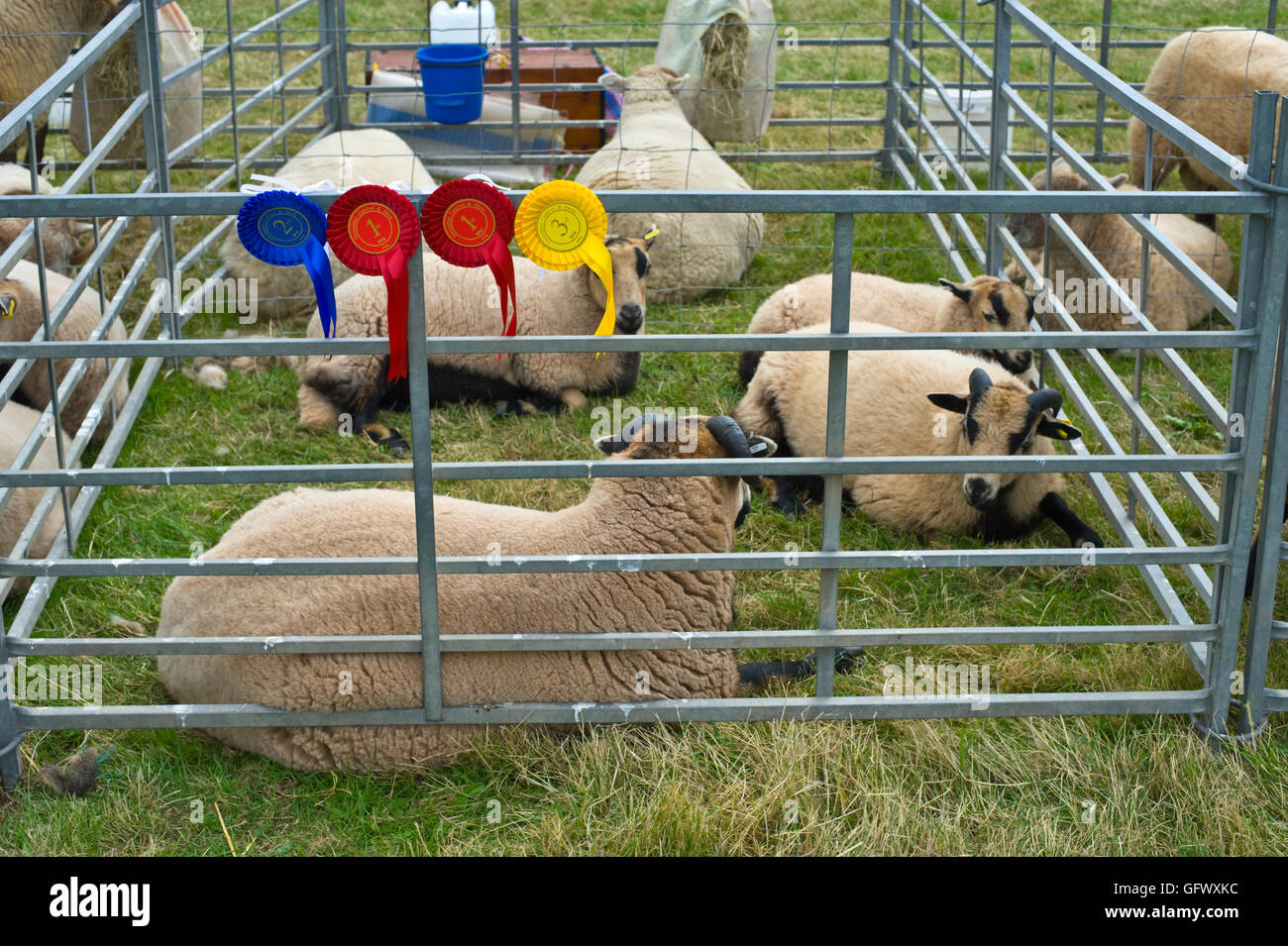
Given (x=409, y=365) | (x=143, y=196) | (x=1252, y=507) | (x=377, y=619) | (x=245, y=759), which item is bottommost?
(x=245, y=759)

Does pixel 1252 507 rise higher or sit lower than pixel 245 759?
higher

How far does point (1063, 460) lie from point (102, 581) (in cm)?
359

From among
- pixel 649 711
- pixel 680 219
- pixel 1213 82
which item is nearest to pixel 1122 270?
pixel 1213 82

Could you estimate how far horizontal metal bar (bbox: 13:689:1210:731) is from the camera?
379cm

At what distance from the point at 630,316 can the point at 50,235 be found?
3141 millimetres

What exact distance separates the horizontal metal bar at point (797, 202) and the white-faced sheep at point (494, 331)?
3.22 metres

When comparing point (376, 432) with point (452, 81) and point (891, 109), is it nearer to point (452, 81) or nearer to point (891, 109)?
point (452, 81)

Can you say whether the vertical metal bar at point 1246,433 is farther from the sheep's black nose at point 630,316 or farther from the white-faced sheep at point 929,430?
the sheep's black nose at point 630,316

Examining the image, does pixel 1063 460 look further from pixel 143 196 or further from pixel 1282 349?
pixel 143 196

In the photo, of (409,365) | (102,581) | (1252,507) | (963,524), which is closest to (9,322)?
(102,581)

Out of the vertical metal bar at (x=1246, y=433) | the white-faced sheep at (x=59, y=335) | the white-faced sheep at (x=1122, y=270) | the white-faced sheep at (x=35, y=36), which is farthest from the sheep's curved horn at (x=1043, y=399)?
the white-faced sheep at (x=35, y=36)

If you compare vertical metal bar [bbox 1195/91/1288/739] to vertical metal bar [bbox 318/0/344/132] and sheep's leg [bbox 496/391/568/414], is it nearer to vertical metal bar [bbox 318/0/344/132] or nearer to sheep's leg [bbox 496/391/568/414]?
sheep's leg [bbox 496/391/568/414]

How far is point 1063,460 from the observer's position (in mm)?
3711

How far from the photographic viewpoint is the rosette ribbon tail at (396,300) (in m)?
3.30
